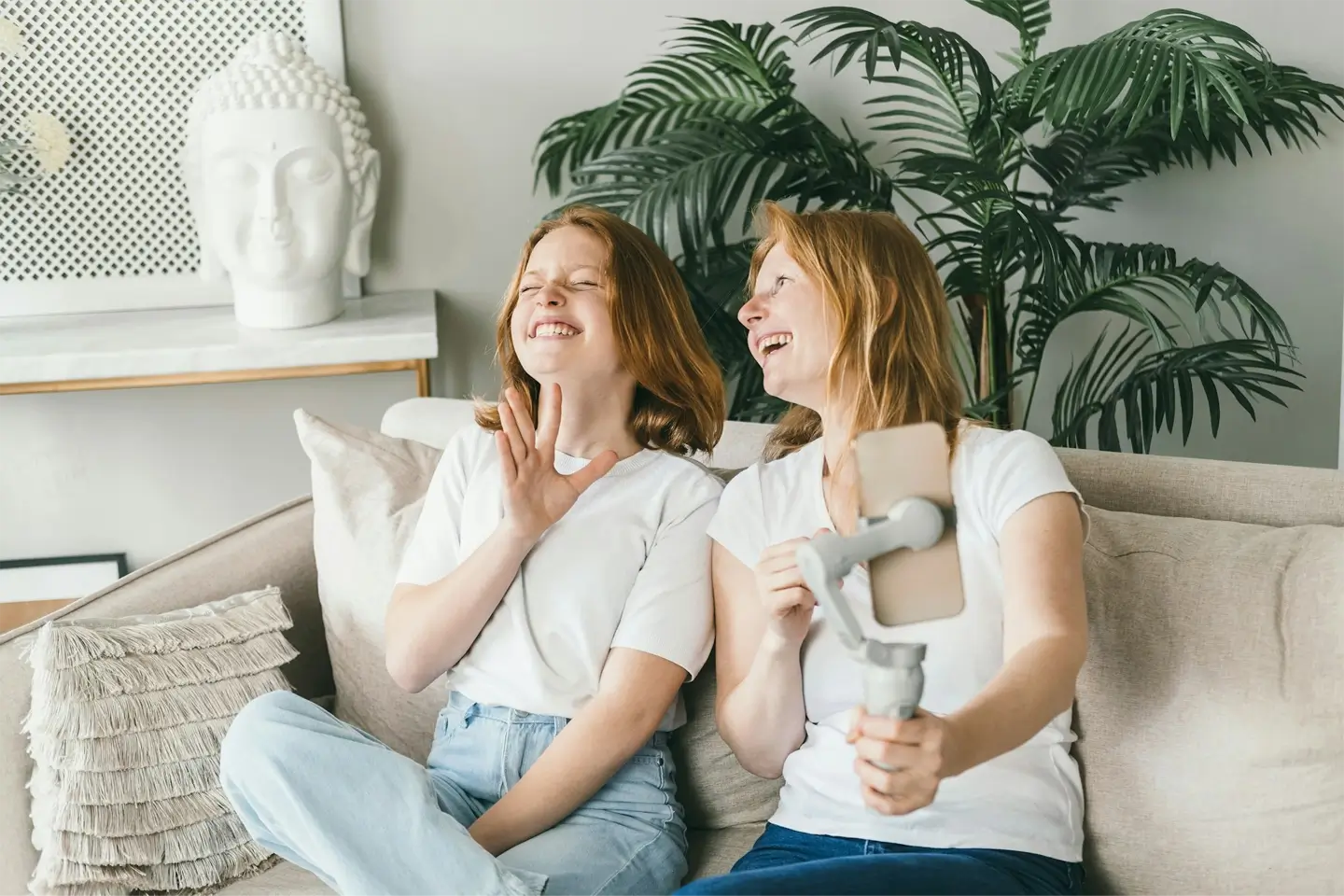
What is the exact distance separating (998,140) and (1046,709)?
1.29 m

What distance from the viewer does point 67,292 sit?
7.93 ft

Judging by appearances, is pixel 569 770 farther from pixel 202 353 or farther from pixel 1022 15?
pixel 1022 15

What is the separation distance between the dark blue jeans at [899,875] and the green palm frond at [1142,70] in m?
1.10

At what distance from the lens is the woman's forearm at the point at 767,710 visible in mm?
1251

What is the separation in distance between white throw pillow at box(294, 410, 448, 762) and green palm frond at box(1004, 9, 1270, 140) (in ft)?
3.62

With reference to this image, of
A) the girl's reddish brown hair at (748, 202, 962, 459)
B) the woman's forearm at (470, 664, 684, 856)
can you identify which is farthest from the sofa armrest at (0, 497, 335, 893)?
the girl's reddish brown hair at (748, 202, 962, 459)

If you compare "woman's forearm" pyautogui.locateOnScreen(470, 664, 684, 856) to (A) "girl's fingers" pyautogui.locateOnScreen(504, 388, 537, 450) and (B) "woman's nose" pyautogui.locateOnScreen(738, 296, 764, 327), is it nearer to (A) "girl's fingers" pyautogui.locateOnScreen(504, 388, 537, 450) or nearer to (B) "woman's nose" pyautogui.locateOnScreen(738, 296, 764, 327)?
(A) "girl's fingers" pyautogui.locateOnScreen(504, 388, 537, 450)

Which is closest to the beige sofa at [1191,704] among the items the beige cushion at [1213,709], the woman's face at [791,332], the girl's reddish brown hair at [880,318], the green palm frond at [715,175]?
the beige cushion at [1213,709]

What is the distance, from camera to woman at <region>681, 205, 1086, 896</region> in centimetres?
109

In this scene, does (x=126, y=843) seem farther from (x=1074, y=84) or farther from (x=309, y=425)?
(x=1074, y=84)

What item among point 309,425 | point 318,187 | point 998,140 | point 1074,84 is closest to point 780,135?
point 998,140

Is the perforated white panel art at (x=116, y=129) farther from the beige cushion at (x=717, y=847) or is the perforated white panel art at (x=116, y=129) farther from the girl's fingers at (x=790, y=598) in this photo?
the girl's fingers at (x=790, y=598)

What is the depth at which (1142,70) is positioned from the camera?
1.85 metres

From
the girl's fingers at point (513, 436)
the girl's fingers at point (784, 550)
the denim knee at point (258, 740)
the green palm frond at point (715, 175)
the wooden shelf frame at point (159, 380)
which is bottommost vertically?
the denim knee at point (258, 740)
